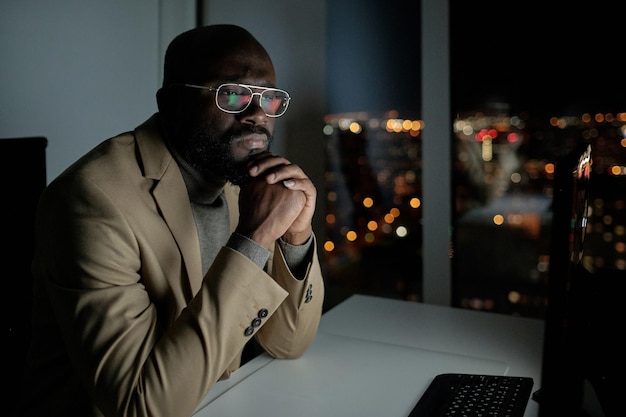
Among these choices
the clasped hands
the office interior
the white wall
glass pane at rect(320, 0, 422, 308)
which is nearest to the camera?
the clasped hands

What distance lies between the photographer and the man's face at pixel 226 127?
1304 millimetres

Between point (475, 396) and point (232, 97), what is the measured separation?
0.82 metres

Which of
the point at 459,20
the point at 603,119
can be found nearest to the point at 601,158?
the point at 603,119

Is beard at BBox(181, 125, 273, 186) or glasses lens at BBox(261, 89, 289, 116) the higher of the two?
glasses lens at BBox(261, 89, 289, 116)

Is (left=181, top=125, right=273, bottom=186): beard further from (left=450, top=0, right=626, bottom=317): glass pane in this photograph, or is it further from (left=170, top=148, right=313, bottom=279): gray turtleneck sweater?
(left=450, top=0, right=626, bottom=317): glass pane

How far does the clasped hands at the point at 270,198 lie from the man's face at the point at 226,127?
55 millimetres

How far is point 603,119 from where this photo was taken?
1.95 metres

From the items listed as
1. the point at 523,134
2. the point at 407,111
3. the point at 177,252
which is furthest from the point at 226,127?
the point at 523,134

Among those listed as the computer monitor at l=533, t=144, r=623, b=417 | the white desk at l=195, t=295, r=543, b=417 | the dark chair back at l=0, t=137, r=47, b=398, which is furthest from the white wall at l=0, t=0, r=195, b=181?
the computer monitor at l=533, t=144, r=623, b=417

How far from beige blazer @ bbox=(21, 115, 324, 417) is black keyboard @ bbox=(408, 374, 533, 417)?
37cm

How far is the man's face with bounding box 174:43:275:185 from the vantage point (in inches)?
51.3

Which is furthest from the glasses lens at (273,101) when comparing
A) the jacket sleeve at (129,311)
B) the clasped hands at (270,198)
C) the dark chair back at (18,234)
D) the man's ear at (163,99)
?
the dark chair back at (18,234)

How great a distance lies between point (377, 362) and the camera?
55.9 inches

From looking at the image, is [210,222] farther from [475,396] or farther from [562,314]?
[562,314]
